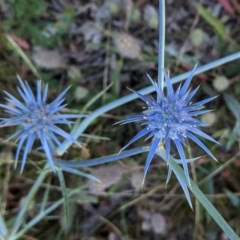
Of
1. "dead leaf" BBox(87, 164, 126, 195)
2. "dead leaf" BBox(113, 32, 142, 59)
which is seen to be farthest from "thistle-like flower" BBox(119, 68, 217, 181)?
"dead leaf" BBox(113, 32, 142, 59)

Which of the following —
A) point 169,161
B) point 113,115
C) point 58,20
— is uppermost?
point 58,20

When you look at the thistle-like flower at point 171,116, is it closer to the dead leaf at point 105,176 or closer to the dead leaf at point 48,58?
the dead leaf at point 105,176

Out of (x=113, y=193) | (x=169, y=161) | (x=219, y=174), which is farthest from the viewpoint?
(x=219, y=174)

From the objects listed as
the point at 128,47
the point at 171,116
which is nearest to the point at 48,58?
the point at 128,47

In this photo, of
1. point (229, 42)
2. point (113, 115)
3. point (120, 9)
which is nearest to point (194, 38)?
point (229, 42)

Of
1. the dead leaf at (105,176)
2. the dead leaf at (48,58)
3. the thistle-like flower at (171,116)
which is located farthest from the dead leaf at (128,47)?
the thistle-like flower at (171,116)

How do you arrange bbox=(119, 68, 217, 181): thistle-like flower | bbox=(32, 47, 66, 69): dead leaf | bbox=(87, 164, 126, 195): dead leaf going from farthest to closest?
1. bbox=(32, 47, 66, 69): dead leaf
2. bbox=(87, 164, 126, 195): dead leaf
3. bbox=(119, 68, 217, 181): thistle-like flower

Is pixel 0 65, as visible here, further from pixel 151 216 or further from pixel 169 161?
pixel 169 161

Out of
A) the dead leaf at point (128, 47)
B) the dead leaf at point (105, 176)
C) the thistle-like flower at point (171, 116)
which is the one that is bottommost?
the thistle-like flower at point (171, 116)

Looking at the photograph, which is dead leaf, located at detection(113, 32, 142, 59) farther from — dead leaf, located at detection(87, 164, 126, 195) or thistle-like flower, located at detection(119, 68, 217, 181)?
thistle-like flower, located at detection(119, 68, 217, 181)

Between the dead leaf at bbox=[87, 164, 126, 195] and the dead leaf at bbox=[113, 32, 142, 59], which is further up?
the dead leaf at bbox=[113, 32, 142, 59]

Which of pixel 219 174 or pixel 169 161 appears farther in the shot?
pixel 219 174
